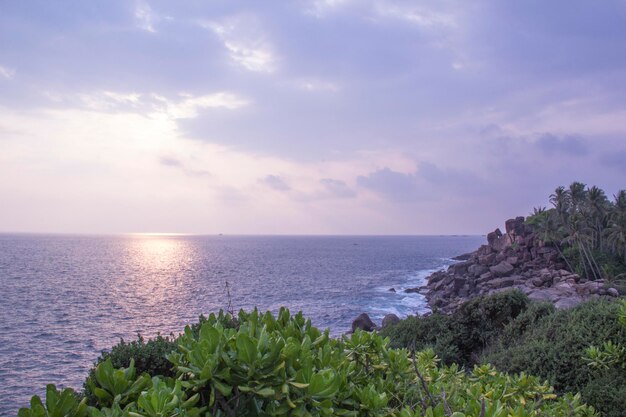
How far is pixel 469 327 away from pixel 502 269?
46.3 metres

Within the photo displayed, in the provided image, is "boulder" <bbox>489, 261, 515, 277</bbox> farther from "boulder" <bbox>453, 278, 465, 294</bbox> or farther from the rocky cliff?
"boulder" <bbox>453, 278, 465, 294</bbox>

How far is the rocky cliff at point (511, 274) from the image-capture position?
1863 inches

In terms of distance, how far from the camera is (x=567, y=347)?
479 inches

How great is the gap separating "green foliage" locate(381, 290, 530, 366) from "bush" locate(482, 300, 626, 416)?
10.5 feet

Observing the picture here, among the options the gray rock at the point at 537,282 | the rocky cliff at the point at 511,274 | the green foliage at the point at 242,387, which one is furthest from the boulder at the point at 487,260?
the green foliage at the point at 242,387

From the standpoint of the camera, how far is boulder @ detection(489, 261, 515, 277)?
5969 cm

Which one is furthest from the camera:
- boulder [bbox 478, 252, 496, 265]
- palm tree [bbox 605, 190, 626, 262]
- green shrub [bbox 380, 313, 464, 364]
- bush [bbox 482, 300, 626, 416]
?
boulder [bbox 478, 252, 496, 265]

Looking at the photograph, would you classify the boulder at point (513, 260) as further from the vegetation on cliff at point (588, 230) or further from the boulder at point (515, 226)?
the boulder at point (515, 226)

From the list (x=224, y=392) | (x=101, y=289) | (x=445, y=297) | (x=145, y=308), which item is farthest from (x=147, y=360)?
(x=101, y=289)

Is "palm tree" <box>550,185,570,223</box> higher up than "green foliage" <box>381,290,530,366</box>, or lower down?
higher up

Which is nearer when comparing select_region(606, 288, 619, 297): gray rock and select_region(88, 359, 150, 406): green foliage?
select_region(88, 359, 150, 406): green foliage

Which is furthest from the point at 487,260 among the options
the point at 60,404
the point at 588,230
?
the point at 60,404

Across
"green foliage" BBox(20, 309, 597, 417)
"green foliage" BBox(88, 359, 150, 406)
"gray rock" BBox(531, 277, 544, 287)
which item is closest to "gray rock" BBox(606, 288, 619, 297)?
"gray rock" BBox(531, 277, 544, 287)

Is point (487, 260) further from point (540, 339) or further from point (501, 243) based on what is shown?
point (540, 339)
